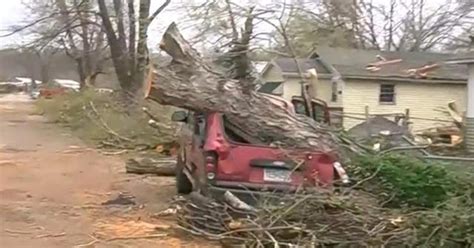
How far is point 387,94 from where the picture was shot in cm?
3300

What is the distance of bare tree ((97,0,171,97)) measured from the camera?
29141 mm

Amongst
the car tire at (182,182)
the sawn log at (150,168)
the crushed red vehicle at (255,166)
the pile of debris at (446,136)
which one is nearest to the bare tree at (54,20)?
the pile of debris at (446,136)

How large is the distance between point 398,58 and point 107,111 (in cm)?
1635

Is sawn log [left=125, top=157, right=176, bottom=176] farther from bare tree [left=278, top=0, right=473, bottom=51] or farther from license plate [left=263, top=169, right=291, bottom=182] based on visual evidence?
bare tree [left=278, top=0, right=473, bottom=51]

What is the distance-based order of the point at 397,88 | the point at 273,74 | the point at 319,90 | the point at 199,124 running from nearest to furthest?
the point at 199,124 < the point at 397,88 < the point at 319,90 < the point at 273,74

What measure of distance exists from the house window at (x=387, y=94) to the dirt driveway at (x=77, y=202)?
1684cm

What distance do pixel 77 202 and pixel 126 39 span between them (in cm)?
2055

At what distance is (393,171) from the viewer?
9.52 meters

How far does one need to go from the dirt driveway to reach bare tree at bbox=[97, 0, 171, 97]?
34.1 ft

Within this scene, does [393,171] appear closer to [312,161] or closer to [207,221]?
[312,161]

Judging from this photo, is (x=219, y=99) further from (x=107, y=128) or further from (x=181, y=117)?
(x=107, y=128)

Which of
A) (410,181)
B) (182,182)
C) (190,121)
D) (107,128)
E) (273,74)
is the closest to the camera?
(410,181)

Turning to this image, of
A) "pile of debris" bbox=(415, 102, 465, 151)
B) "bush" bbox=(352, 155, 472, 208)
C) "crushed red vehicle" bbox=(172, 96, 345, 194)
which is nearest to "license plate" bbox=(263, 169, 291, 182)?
"crushed red vehicle" bbox=(172, 96, 345, 194)

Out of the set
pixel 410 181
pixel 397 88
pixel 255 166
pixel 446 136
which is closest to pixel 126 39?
pixel 397 88
